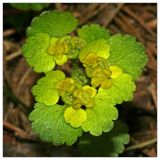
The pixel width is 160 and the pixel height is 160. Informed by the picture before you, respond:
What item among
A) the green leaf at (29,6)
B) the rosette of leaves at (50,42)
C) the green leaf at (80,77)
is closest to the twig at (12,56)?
the green leaf at (29,6)

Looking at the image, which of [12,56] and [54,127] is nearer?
[54,127]

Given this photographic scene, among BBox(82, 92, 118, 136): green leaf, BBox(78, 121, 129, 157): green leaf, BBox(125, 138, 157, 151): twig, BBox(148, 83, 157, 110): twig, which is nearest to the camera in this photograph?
BBox(82, 92, 118, 136): green leaf

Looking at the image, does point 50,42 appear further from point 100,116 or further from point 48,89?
point 100,116

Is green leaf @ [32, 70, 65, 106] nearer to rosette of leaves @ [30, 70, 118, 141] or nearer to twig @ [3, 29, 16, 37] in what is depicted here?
rosette of leaves @ [30, 70, 118, 141]

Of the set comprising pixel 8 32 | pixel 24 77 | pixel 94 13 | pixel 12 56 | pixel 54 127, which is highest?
pixel 94 13

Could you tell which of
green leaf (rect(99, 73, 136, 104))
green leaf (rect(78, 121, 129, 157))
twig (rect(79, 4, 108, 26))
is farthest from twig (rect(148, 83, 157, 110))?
green leaf (rect(99, 73, 136, 104))

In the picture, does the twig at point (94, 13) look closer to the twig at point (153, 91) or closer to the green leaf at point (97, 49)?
the twig at point (153, 91)

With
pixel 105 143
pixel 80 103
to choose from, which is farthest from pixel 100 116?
pixel 105 143
